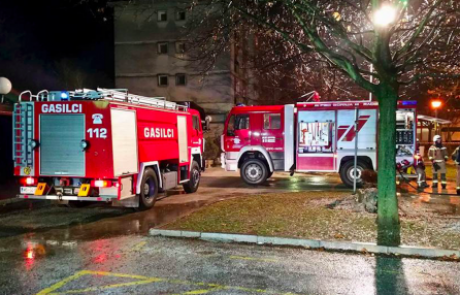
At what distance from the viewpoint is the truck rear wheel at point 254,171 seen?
15.0 m

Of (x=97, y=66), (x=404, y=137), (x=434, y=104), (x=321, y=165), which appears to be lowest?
(x=321, y=165)

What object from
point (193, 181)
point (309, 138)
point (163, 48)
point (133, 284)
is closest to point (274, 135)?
point (309, 138)

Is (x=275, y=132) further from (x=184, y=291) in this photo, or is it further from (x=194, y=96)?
(x=194, y=96)

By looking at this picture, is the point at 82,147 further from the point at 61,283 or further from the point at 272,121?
the point at 272,121

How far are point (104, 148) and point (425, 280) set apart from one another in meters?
6.69

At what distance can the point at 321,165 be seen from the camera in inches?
562

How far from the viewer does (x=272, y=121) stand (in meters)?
14.7

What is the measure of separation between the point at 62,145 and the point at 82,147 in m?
0.58

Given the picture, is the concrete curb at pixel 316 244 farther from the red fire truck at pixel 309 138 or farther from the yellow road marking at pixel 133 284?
the red fire truck at pixel 309 138

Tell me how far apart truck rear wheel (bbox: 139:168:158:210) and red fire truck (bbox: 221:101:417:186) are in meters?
4.89

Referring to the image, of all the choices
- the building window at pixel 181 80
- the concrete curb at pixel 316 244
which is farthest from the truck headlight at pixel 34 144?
the building window at pixel 181 80

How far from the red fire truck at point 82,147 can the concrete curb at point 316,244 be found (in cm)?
210

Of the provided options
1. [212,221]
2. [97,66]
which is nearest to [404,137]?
[212,221]

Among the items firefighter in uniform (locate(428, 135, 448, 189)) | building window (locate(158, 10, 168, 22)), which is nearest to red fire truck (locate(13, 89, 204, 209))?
firefighter in uniform (locate(428, 135, 448, 189))
